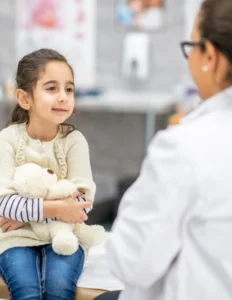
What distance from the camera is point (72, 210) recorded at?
1.55 m

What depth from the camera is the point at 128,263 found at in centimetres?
117

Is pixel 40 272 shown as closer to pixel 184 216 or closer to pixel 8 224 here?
pixel 8 224

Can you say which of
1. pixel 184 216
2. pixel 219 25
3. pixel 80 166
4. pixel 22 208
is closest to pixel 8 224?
pixel 22 208

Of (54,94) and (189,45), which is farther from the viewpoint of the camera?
(54,94)

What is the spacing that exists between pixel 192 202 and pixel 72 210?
487 millimetres

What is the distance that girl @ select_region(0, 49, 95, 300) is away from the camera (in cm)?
153

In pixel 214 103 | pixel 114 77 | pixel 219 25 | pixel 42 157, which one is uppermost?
pixel 219 25

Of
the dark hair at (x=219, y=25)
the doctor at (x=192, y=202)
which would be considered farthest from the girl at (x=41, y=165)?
the dark hair at (x=219, y=25)

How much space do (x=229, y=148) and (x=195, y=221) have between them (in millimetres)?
144

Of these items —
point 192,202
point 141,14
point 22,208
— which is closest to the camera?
point 192,202

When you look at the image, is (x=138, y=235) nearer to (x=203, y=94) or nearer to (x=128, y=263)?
(x=128, y=263)

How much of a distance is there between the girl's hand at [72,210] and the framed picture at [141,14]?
2777 millimetres

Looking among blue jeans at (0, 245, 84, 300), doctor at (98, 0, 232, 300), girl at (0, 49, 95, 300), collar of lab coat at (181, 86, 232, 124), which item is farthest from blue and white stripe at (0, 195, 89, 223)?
collar of lab coat at (181, 86, 232, 124)

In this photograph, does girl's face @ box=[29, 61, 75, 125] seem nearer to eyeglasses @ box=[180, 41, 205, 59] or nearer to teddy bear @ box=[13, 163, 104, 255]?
teddy bear @ box=[13, 163, 104, 255]
